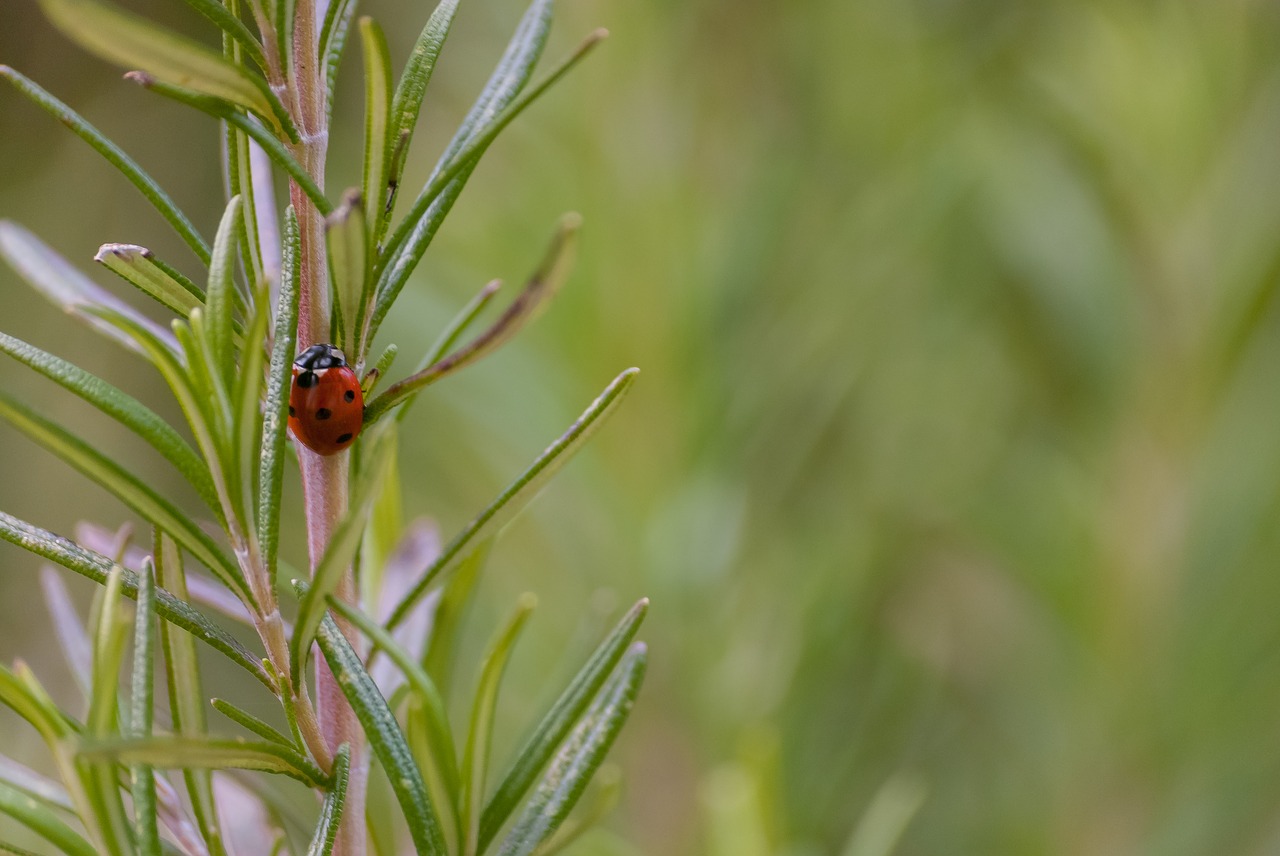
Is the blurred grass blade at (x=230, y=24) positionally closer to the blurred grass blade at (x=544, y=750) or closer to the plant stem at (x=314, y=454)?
the plant stem at (x=314, y=454)

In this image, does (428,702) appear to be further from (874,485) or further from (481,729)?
(874,485)

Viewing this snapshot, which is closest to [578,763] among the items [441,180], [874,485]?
[441,180]

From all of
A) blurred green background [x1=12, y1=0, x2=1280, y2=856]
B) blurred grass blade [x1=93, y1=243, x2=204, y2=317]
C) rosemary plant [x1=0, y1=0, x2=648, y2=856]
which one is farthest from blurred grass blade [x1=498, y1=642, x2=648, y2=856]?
blurred green background [x1=12, y1=0, x2=1280, y2=856]

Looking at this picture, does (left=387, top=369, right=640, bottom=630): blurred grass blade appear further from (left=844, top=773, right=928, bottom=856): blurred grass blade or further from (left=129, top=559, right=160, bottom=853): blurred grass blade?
(left=844, top=773, right=928, bottom=856): blurred grass blade

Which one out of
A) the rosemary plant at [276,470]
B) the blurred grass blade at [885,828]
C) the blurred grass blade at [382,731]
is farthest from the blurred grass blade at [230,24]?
the blurred grass blade at [885,828]

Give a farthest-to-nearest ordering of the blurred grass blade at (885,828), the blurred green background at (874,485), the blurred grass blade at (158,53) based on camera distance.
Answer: the blurred green background at (874,485)
the blurred grass blade at (885,828)
the blurred grass blade at (158,53)

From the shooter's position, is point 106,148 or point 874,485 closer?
point 106,148

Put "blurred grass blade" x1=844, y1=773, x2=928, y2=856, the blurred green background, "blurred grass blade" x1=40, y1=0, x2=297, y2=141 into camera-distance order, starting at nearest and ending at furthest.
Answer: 1. "blurred grass blade" x1=40, y1=0, x2=297, y2=141
2. "blurred grass blade" x1=844, y1=773, x2=928, y2=856
3. the blurred green background
